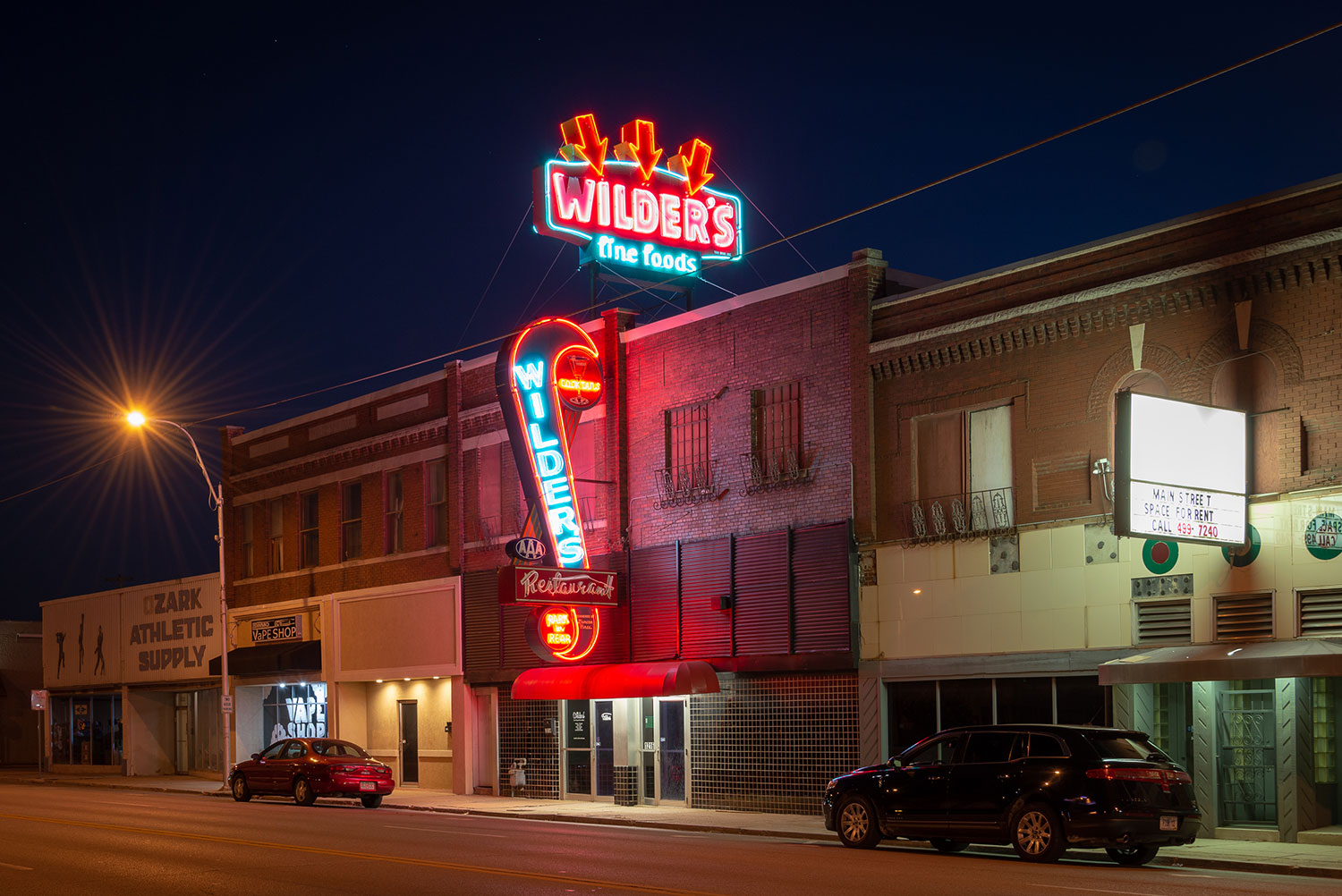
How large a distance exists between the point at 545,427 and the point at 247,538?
18754 mm

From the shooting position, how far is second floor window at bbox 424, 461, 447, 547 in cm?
3650

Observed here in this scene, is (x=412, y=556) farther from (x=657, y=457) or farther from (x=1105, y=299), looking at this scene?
(x=1105, y=299)

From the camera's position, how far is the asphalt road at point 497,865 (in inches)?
584

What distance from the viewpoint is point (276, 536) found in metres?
43.5

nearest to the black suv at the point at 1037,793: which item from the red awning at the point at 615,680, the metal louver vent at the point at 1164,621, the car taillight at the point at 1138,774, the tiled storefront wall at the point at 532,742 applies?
the car taillight at the point at 1138,774

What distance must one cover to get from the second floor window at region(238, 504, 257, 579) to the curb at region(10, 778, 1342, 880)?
23.2 ft

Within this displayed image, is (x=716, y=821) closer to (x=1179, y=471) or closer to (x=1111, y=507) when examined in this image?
(x=1111, y=507)

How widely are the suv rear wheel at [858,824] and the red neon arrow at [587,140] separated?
1624cm

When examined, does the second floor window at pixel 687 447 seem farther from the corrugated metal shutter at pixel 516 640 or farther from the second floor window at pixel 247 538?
the second floor window at pixel 247 538

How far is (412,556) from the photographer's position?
122ft

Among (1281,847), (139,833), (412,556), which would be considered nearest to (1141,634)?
(1281,847)

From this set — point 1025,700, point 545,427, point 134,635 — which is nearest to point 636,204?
point 545,427

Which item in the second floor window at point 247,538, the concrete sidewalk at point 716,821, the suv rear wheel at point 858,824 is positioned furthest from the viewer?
the second floor window at point 247,538

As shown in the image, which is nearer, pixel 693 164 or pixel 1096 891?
pixel 1096 891
